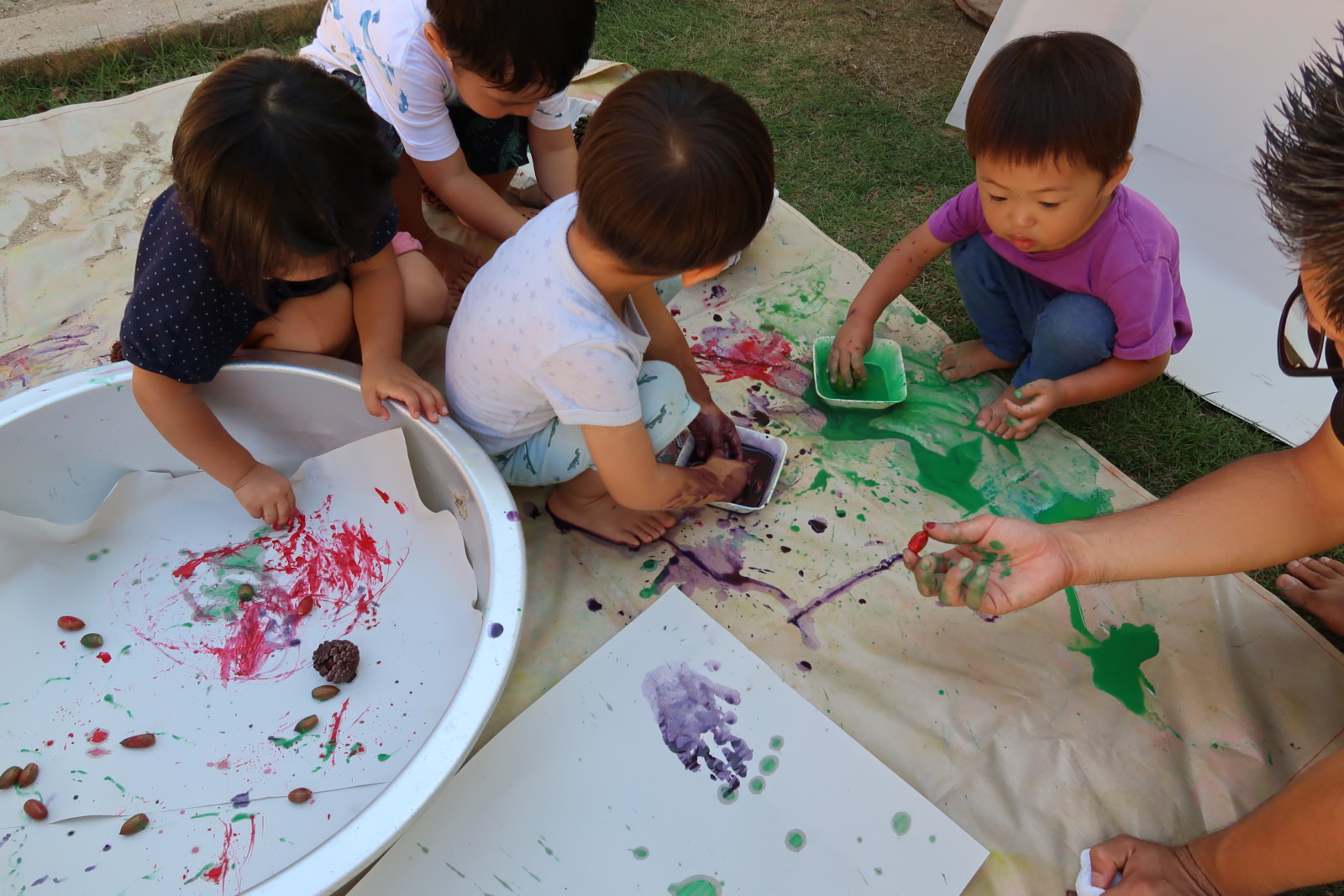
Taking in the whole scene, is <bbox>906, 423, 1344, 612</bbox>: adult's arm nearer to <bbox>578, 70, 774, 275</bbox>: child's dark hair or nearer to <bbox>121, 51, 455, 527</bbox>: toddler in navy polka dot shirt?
<bbox>578, 70, 774, 275</bbox>: child's dark hair

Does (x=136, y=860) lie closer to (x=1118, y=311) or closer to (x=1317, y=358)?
(x=1317, y=358)

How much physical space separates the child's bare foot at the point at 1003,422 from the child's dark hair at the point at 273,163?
1.39 m

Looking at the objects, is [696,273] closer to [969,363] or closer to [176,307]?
[176,307]

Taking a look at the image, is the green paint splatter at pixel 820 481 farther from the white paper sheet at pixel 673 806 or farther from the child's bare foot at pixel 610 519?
the white paper sheet at pixel 673 806

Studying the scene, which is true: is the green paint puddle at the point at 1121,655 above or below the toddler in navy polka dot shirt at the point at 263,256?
below

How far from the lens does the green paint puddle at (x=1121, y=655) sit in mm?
1451

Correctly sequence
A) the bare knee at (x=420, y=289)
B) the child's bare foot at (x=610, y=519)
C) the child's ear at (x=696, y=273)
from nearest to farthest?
the child's ear at (x=696, y=273) → the child's bare foot at (x=610, y=519) → the bare knee at (x=420, y=289)

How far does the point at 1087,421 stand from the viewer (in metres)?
1.89

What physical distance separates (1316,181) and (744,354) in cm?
122

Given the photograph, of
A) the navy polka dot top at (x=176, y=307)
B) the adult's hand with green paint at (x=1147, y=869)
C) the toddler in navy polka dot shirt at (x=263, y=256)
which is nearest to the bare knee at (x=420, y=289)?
the toddler in navy polka dot shirt at (x=263, y=256)

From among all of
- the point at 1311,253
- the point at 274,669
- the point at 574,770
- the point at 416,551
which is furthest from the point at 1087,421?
the point at 274,669

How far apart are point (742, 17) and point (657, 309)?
202 centimetres

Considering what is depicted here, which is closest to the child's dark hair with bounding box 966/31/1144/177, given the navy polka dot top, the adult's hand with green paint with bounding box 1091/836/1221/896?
the adult's hand with green paint with bounding box 1091/836/1221/896

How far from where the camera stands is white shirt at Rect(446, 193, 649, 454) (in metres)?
1.21
